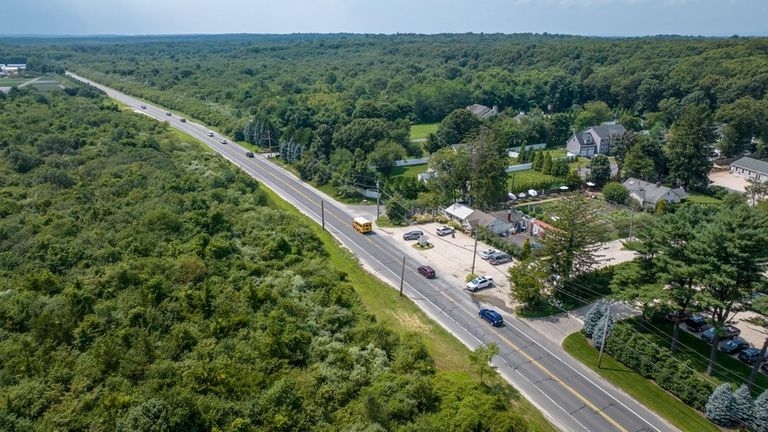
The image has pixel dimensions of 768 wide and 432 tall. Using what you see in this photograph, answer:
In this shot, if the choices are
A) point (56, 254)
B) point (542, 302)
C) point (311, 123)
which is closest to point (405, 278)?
point (542, 302)

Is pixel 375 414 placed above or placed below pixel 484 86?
below

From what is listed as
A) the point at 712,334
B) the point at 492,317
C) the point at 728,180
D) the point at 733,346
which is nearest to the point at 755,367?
the point at 733,346

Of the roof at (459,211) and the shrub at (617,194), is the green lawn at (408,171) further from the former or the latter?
the shrub at (617,194)

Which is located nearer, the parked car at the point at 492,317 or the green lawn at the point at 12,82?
the parked car at the point at 492,317

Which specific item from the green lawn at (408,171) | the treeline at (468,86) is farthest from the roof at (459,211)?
the treeline at (468,86)

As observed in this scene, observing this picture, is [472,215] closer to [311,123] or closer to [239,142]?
[311,123]

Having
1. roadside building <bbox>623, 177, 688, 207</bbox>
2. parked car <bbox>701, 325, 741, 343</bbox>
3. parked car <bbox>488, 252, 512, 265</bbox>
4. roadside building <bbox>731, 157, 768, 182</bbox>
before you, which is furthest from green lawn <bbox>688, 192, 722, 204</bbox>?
parked car <bbox>488, 252, 512, 265</bbox>
